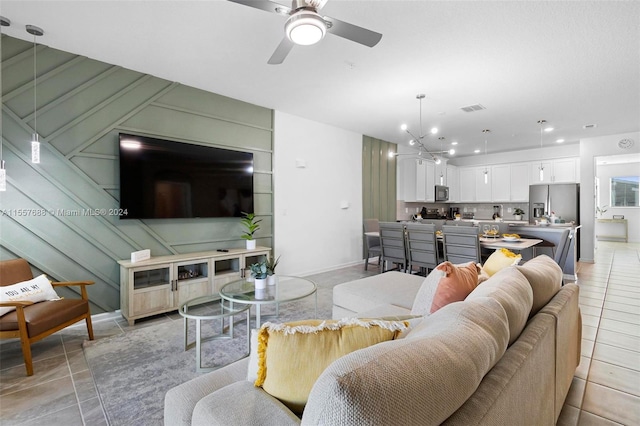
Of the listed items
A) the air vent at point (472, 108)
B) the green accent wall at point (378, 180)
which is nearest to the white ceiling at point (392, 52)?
the air vent at point (472, 108)

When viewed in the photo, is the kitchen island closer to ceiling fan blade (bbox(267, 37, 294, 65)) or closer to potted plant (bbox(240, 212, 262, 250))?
potted plant (bbox(240, 212, 262, 250))

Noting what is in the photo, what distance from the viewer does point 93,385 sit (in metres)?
1.99

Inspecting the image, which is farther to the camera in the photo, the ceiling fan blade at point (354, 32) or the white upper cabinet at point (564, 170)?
the white upper cabinet at point (564, 170)

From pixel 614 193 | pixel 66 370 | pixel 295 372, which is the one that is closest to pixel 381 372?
pixel 295 372

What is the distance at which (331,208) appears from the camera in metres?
5.55

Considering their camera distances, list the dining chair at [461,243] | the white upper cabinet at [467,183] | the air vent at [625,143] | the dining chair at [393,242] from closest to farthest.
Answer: the dining chair at [461,243] < the dining chair at [393,242] < the air vent at [625,143] < the white upper cabinet at [467,183]

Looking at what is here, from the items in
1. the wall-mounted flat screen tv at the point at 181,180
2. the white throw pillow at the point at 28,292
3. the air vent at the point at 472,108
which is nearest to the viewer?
the white throw pillow at the point at 28,292

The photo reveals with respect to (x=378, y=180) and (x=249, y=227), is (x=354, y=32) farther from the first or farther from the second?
(x=378, y=180)

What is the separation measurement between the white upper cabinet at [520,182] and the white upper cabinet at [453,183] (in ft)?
4.61

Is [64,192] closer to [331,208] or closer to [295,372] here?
[295,372]

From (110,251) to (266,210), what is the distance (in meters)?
2.07

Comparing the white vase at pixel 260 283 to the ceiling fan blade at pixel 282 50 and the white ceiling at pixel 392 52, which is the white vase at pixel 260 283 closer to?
the ceiling fan blade at pixel 282 50

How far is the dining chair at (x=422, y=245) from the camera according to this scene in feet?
13.8

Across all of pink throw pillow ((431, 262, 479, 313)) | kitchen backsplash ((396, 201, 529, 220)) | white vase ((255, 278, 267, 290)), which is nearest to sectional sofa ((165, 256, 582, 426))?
pink throw pillow ((431, 262, 479, 313))
